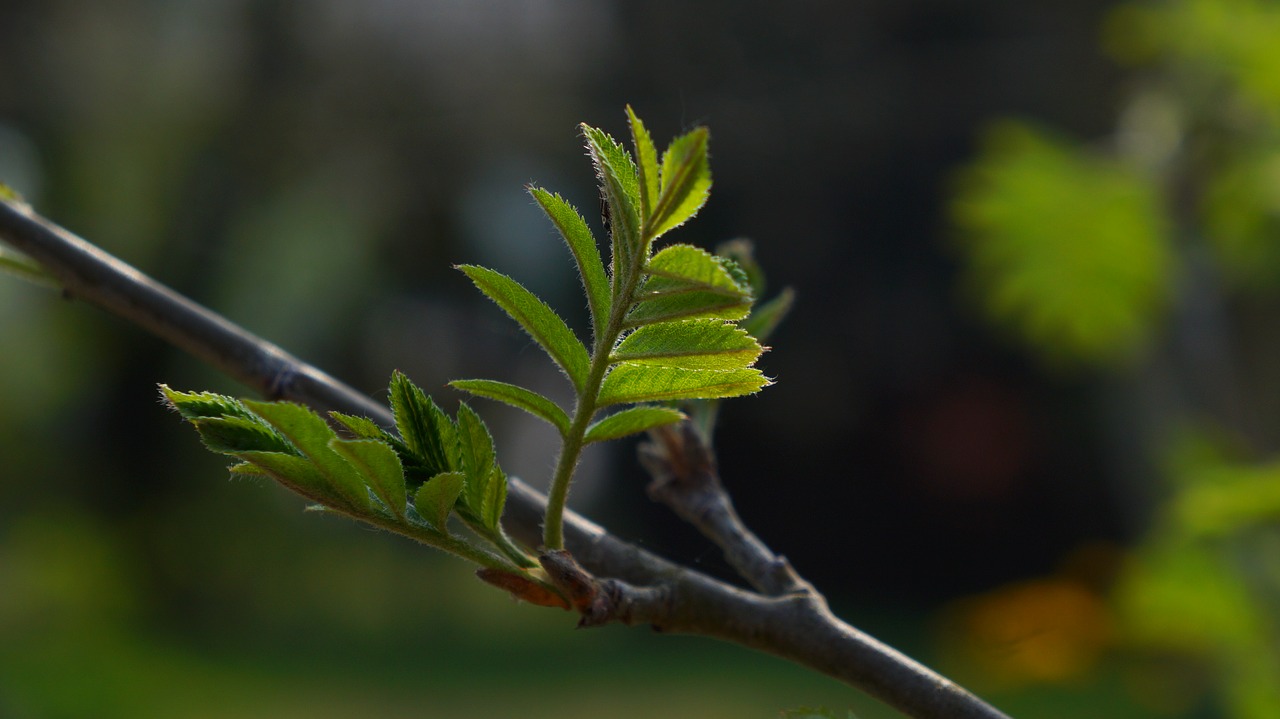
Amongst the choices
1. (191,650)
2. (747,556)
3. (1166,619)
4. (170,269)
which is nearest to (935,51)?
(170,269)

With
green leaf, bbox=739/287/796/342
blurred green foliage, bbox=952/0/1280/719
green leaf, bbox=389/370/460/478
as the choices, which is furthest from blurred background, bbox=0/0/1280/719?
green leaf, bbox=389/370/460/478

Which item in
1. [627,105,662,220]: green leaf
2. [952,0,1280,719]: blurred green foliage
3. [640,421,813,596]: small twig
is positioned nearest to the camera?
[627,105,662,220]: green leaf

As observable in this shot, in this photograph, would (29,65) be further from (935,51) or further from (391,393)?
(391,393)

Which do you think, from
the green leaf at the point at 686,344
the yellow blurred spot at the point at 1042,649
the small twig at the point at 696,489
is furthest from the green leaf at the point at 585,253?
the yellow blurred spot at the point at 1042,649

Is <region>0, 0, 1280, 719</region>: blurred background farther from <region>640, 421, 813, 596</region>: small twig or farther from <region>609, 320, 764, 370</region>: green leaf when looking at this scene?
<region>609, 320, 764, 370</region>: green leaf

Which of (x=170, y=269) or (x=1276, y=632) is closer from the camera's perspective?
(x=1276, y=632)

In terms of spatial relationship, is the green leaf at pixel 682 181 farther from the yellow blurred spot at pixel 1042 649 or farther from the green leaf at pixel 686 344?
the yellow blurred spot at pixel 1042 649

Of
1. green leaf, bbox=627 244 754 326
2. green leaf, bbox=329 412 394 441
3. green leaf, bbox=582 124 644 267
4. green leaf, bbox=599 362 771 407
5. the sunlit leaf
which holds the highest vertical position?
the sunlit leaf
